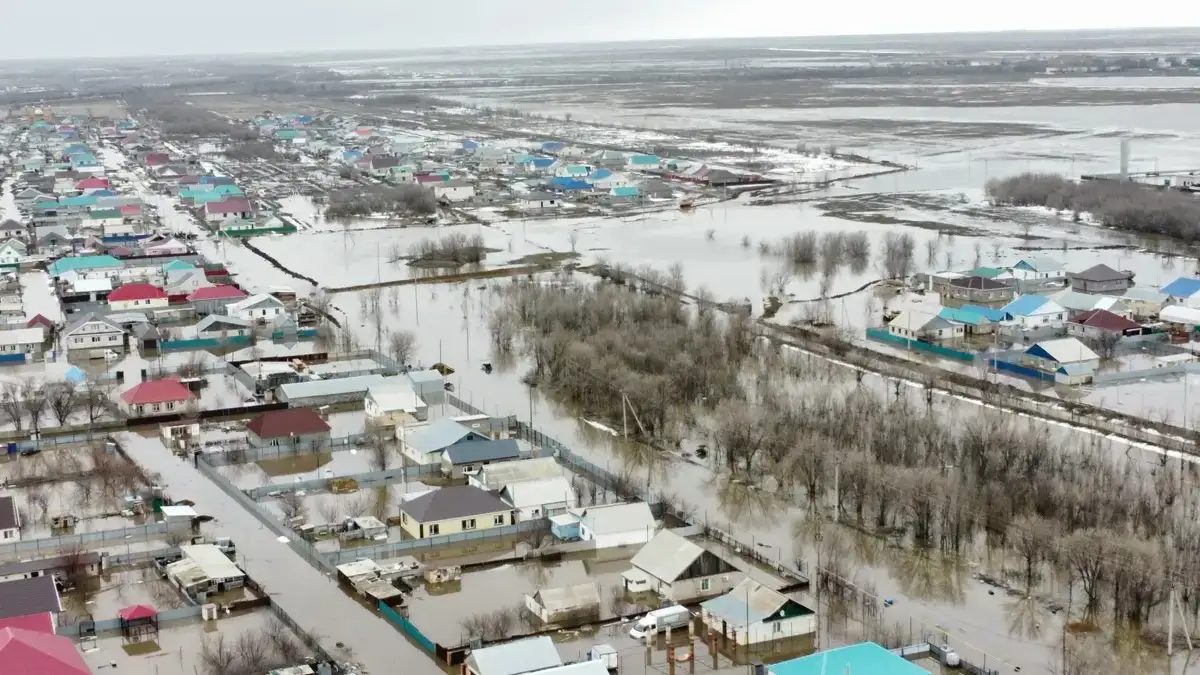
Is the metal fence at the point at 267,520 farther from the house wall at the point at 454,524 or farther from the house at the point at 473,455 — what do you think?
the house at the point at 473,455

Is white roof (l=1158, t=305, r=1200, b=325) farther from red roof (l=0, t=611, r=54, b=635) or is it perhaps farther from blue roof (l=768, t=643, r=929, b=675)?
red roof (l=0, t=611, r=54, b=635)

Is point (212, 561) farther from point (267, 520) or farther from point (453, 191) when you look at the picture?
point (453, 191)

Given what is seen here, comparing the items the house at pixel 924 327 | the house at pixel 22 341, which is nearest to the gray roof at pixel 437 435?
the house at pixel 924 327

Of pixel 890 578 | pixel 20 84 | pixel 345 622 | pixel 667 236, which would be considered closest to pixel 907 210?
pixel 667 236

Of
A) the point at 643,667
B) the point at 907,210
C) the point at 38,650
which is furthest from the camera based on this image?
the point at 907,210

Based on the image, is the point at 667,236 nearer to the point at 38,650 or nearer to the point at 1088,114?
the point at 38,650

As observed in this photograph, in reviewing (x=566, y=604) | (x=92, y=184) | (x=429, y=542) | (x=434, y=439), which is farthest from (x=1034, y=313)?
(x=92, y=184)
